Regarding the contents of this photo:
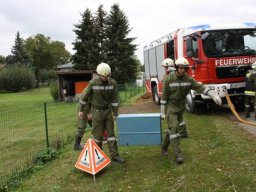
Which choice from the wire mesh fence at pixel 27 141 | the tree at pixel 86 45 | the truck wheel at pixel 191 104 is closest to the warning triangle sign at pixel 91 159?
the wire mesh fence at pixel 27 141

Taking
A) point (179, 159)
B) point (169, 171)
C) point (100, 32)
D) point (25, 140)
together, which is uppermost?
point (100, 32)

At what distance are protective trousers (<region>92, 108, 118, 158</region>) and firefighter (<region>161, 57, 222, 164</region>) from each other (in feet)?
3.35

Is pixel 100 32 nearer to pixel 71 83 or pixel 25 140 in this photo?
pixel 71 83

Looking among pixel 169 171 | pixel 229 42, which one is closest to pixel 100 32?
pixel 229 42

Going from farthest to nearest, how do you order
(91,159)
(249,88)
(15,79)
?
(15,79) → (249,88) → (91,159)

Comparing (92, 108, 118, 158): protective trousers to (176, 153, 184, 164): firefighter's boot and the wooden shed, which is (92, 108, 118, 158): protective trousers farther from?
the wooden shed

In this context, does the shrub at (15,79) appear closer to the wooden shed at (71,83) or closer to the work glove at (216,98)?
the wooden shed at (71,83)

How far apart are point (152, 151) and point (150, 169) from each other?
48.5 inches

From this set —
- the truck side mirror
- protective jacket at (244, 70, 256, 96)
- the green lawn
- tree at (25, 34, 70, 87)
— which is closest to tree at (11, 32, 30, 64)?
tree at (25, 34, 70, 87)

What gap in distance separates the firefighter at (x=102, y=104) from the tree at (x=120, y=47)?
39.1 m

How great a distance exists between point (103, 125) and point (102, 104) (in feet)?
1.41

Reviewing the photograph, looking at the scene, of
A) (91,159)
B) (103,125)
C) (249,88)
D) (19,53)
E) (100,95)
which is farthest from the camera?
(19,53)

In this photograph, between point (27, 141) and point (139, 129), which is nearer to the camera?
point (139, 129)

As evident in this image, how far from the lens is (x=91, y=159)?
6.75 m
